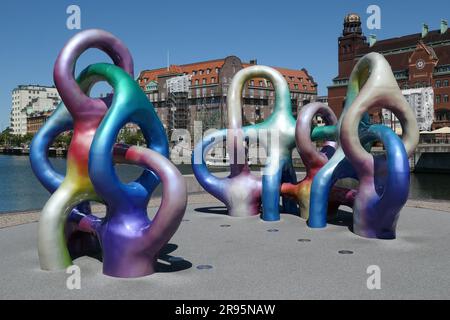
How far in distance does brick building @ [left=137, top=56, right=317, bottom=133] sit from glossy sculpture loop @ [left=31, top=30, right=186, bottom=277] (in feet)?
258

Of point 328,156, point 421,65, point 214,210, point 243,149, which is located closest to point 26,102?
point 421,65

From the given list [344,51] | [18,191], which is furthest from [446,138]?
[18,191]

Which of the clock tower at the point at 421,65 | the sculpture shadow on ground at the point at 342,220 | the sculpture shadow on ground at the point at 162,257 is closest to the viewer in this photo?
the sculpture shadow on ground at the point at 162,257

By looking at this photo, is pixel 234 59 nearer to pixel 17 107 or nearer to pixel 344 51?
pixel 344 51

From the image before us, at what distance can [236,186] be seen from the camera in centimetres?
1642

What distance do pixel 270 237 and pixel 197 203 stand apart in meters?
7.59

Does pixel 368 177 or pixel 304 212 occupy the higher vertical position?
pixel 368 177

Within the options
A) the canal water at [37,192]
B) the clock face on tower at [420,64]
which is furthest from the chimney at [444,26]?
the canal water at [37,192]

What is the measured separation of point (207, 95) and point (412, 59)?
36.4 metres

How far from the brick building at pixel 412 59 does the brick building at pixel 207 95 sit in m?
12.6

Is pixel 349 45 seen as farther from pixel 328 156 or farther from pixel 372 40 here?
pixel 328 156

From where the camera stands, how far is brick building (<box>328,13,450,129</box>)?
247 ft

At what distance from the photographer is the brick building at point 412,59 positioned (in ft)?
247

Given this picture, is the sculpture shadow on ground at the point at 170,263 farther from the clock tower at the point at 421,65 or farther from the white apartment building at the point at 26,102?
the white apartment building at the point at 26,102
